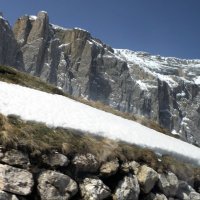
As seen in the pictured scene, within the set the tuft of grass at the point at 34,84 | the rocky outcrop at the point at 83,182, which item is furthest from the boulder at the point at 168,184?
the tuft of grass at the point at 34,84

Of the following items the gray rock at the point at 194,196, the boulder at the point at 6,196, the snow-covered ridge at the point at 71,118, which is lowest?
the boulder at the point at 6,196

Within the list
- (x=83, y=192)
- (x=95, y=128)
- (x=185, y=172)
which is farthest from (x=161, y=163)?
(x=83, y=192)

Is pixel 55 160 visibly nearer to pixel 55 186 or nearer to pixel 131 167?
pixel 55 186

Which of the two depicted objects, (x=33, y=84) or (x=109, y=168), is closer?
(x=109, y=168)

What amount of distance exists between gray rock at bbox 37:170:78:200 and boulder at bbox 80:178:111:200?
1.04 ft

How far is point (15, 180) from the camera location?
10.3 metres

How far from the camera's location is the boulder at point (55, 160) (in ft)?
37.1

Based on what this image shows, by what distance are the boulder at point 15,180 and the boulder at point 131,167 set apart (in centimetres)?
349

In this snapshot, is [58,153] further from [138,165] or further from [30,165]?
[138,165]

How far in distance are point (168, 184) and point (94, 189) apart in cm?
330

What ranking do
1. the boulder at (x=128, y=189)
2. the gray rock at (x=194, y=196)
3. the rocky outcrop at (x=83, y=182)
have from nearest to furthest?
the rocky outcrop at (x=83, y=182)
the boulder at (x=128, y=189)
the gray rock at (x=194, y=196)

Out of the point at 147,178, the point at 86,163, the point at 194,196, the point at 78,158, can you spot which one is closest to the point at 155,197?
the point at 147,178

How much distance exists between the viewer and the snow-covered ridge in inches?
540

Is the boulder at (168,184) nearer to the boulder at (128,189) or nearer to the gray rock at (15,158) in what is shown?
the boulder at (128,189)
